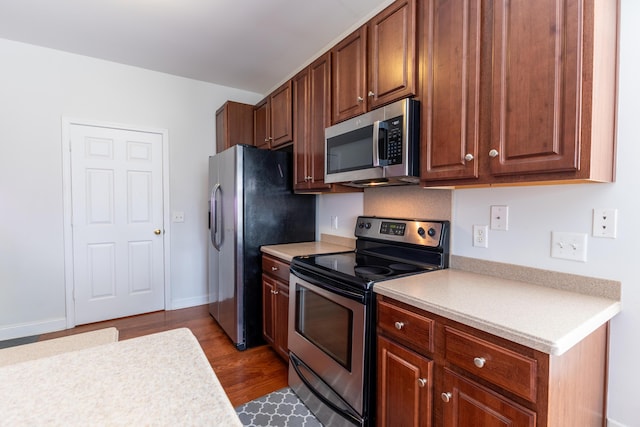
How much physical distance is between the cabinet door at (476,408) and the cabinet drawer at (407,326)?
0.42ft

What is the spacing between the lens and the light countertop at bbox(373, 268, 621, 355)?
0.94m

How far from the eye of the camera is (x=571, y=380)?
3.39 ft

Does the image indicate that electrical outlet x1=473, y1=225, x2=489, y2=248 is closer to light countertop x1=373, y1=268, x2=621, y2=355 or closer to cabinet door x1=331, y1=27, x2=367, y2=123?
light countertop x1=373, y1=268, x2=621, y2=355

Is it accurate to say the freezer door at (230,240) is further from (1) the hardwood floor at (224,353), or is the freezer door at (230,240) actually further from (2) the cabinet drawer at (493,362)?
(2) the cabinet drawer at (493,362)

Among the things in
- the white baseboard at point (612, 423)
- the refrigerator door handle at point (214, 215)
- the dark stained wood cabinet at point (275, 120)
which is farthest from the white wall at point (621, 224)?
the refrigerator door handle at point (214, 215)

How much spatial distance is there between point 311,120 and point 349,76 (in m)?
0.50

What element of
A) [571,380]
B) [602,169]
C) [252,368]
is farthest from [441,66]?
[252,368]

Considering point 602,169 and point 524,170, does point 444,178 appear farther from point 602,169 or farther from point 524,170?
point 602,169

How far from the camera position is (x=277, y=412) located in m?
1.85

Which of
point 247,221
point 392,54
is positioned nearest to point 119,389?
point 392,54

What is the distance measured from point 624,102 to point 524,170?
1.56 ft

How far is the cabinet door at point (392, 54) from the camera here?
1.63 metres

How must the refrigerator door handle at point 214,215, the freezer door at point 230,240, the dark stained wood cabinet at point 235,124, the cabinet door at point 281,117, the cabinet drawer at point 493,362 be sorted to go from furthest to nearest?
the dark stained wood cabinet at point 235,124 < the refrigerator door handle at point 214,215 < the cabinet door at point 281,117 < the freezer door at point 230,240 < the cabinet drawer at point 493,362

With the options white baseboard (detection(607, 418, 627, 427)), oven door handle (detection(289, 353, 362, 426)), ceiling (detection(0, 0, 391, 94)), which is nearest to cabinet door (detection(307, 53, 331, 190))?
ceiling (detection(0, 0, 391, 94))
